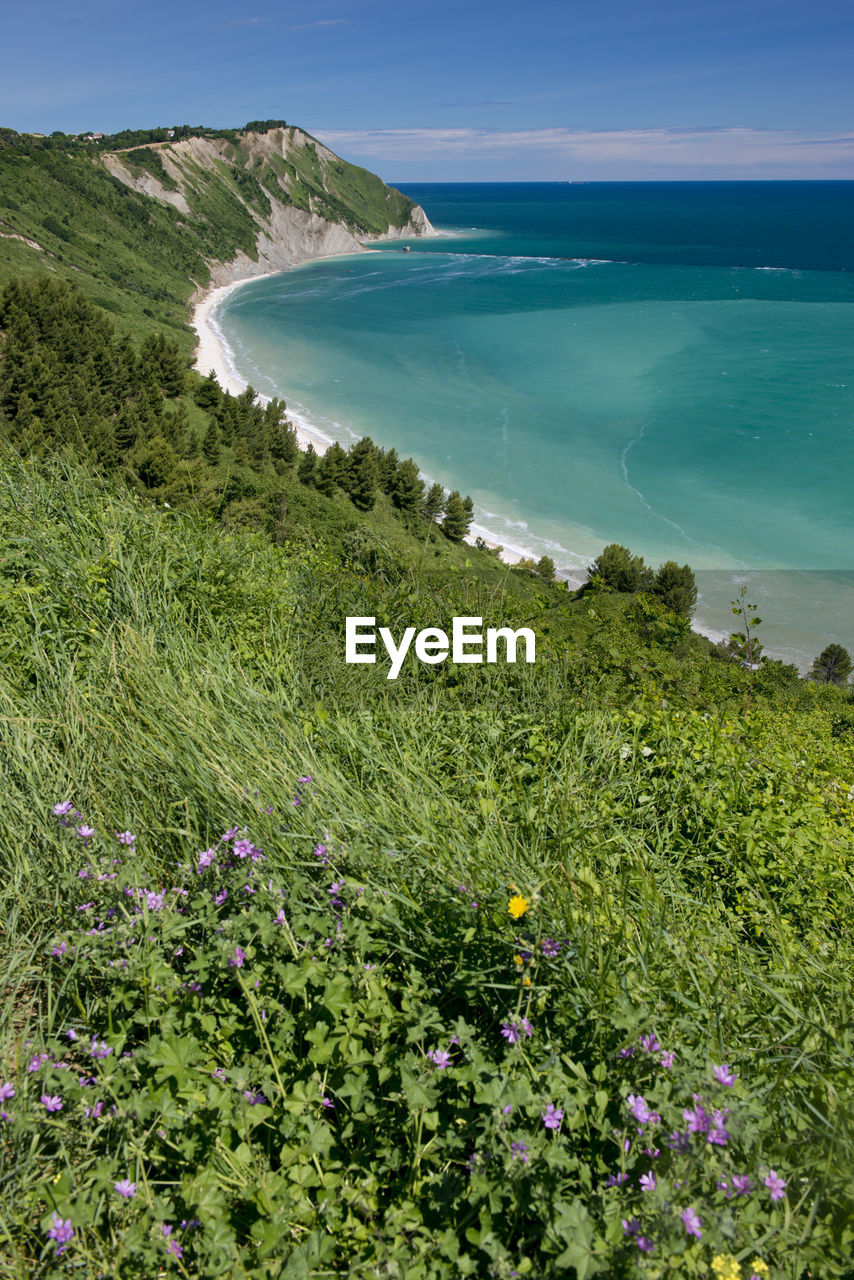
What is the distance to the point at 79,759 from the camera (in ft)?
8.91

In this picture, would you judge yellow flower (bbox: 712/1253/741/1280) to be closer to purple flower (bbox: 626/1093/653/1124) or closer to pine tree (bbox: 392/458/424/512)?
purple flower (bbox: 626/1093/653/1124)

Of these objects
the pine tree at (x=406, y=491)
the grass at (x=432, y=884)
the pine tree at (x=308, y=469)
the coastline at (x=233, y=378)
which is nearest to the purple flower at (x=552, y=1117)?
the grass at (x=432, y=884)

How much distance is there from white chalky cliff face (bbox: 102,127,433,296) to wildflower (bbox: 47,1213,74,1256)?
123193 millimetres

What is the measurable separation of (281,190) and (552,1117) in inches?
6744

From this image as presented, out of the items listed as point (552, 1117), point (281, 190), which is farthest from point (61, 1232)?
point (281, 190)

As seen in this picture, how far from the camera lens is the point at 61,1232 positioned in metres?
1.44

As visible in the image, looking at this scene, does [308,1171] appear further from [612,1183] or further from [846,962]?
[846,962]

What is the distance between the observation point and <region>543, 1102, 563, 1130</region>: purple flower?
5.11 feet

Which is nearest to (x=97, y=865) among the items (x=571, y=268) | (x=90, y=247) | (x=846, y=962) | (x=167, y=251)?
(x=846, y=962)

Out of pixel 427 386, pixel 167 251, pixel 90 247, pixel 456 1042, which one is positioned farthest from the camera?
pixel 167 251

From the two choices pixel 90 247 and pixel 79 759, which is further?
pixel 90 247

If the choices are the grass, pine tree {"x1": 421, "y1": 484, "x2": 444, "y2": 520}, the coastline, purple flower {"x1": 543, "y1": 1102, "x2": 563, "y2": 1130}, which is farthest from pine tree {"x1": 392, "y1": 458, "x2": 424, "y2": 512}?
purple flower {"x1": 543, "y1": 1102, "x2": 563, "y2": 1130}

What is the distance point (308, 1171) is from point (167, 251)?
398 ft

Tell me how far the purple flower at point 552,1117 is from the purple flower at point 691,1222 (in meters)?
0.29
